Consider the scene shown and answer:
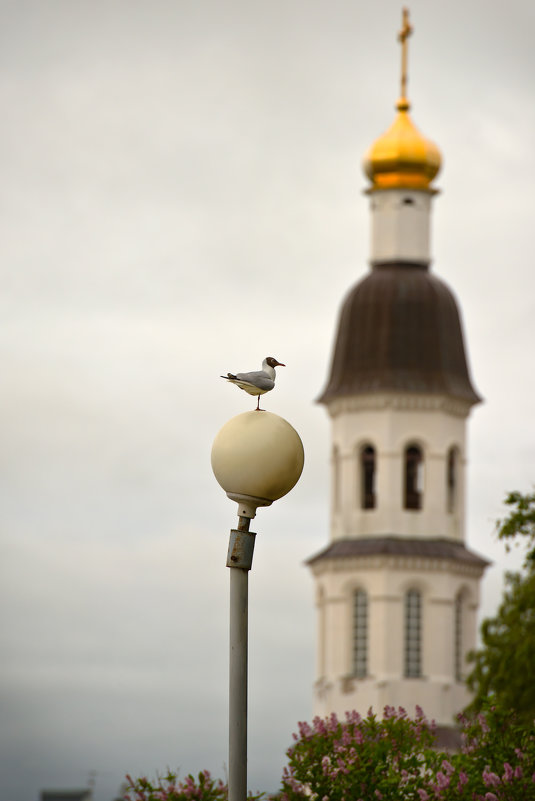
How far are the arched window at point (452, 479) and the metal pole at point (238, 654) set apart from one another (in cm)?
5971

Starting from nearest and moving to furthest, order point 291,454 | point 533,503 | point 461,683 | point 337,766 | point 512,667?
1. point 291,454
2. point 337,766
3. point 533,503
4. point 512,667
5. point 461,683

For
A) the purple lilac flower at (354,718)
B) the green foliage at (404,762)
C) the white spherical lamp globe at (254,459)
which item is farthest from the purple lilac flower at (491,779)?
the white spherical lamp globe at (254,459)

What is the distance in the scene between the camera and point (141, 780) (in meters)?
23.5

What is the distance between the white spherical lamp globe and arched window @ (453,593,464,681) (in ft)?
192

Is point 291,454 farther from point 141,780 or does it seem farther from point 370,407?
point 370,407

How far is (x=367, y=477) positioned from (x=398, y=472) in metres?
1.19

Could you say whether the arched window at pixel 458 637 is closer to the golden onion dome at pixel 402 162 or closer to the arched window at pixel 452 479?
the arched window at pixel 452 479

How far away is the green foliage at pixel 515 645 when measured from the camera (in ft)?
109

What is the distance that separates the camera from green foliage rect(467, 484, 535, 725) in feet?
109

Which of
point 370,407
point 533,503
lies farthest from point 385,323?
point 533,503

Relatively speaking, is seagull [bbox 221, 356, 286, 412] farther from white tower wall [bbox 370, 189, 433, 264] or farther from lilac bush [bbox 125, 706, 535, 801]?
white tower wall [bbox 370, 189, 433, 264]

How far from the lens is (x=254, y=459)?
16125 millimetres

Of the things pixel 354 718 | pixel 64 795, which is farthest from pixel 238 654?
pixel 64 795

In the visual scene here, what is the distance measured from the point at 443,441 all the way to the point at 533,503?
138ft
